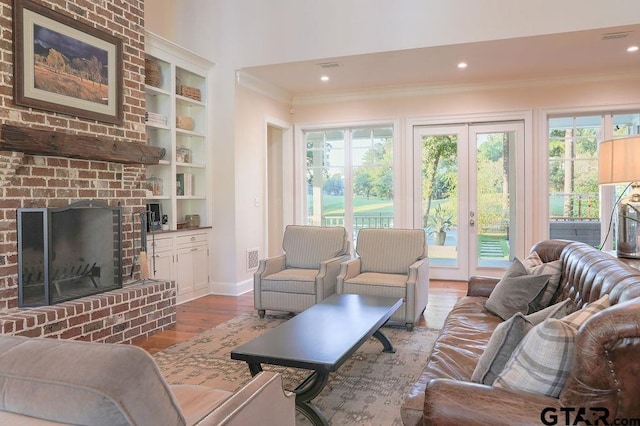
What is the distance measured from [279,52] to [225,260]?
2633 millimetres

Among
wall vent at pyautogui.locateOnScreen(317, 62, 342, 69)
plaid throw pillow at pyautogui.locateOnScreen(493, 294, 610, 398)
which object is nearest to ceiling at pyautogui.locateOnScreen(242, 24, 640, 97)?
wall vent at pyautogui.locateOnScreen(317, 62, 342, 69)

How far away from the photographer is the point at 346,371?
3.13 m

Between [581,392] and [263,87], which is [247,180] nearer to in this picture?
[263,87]

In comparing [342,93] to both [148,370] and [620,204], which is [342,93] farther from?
[148,370]

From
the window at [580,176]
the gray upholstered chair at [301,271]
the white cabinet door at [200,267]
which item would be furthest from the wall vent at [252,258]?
the window at [580,176]

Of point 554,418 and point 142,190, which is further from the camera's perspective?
point 142,190

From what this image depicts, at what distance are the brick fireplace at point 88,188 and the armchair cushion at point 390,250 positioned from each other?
1.95 metres

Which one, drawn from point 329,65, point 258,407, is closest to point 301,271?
point 329,65

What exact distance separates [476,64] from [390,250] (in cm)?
258

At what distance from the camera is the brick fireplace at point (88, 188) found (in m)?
3.23

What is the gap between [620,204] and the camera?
3018 mm

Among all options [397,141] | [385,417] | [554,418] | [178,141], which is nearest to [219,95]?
[178,141]

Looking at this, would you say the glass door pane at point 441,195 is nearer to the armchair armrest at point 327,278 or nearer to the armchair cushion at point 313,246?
the armchair cushion at point 313,246

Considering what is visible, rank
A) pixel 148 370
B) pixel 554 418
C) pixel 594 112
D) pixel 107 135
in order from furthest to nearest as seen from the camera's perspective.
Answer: pixel 594 112 < pixel 107 135 < pixel 554 418 < pixel 148 370
